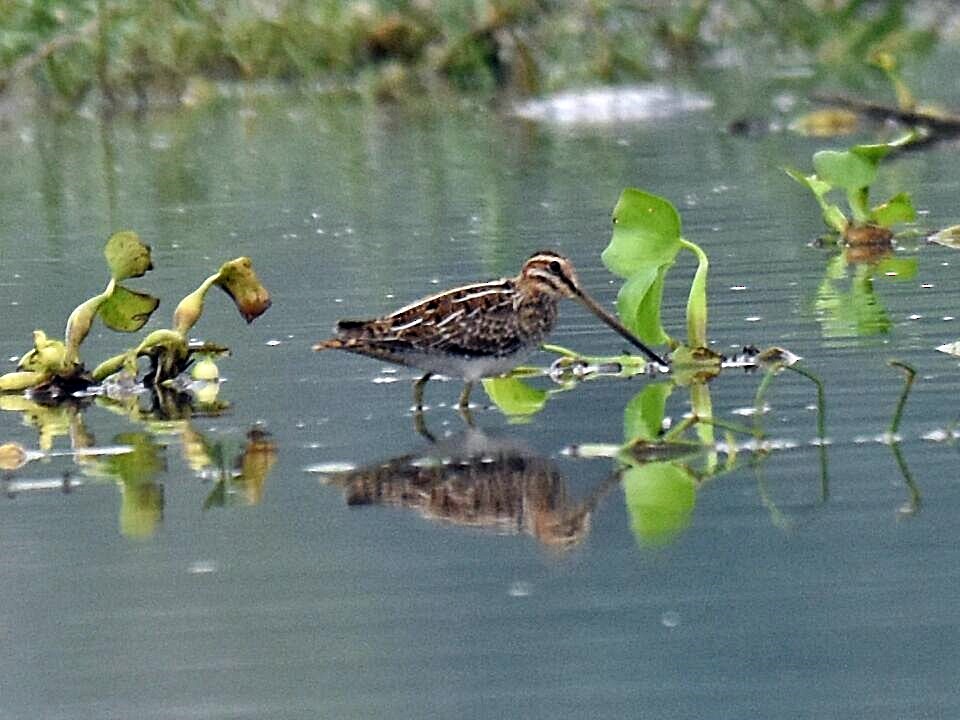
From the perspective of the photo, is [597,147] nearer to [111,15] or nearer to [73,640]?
[111,15]

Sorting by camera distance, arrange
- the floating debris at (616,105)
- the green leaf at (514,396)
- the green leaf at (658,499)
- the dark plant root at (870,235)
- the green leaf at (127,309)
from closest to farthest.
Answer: the green leaf at (658,499)
the green leaf at (514,396)
the green leaf at (127,309)
the dark plant root at (870,235)
the floating debris at (616,105)

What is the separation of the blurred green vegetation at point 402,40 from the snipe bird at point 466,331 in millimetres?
15121

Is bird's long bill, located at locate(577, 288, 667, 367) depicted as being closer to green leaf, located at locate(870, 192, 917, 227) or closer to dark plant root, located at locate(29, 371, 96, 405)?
dark plant root, located at locate(29, 371, 96, 405)

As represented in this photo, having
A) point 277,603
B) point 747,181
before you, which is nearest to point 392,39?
point 747,181

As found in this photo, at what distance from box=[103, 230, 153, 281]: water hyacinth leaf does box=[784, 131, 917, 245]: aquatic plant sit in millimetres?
2709

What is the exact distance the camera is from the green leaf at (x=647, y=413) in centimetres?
761

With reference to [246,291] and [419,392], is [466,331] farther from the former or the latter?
[246,291]

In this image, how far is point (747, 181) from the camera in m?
15.3

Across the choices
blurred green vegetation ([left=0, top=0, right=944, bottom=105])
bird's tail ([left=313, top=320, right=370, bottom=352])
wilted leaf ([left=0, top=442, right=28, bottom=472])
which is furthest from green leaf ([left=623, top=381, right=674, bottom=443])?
blurred green vegetation ([left=0, top=0, right=944, bottom=105])

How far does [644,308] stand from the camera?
345 inches

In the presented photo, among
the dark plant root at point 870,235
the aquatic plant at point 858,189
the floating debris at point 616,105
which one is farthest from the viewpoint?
the floating debris at point 616,105

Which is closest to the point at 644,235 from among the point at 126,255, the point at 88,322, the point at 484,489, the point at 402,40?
the point at 126,255

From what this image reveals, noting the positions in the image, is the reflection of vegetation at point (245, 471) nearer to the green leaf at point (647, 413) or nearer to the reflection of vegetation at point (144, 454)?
the reflection of vegetation at point (144, 454)

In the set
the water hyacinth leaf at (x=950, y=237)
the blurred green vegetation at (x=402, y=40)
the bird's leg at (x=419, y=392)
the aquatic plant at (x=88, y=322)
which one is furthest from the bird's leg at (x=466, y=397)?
the blurred green vegetation at (x=402, y=40)
